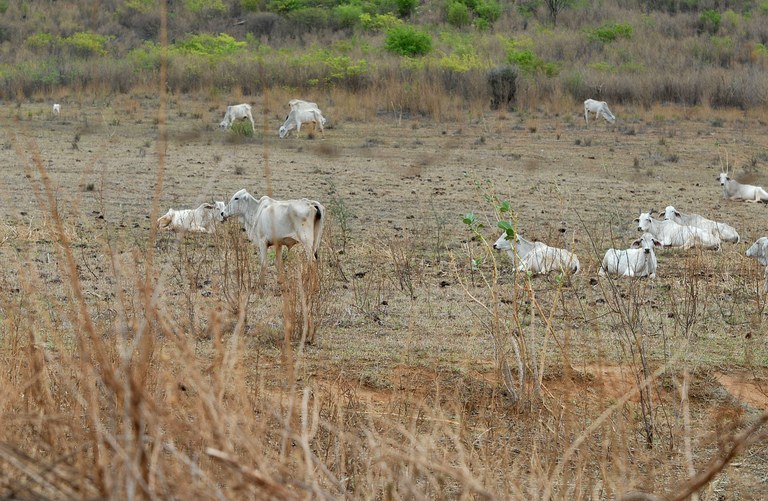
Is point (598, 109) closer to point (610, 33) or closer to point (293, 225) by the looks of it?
point (610, 33)

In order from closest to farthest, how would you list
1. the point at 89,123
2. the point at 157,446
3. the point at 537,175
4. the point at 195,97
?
the point at 157,446 < the point at 537,175 < the point at 89,123 < the point at 195,97

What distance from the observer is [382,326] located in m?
7.15

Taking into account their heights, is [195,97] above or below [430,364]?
below

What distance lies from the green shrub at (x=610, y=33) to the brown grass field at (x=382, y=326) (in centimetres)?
1320

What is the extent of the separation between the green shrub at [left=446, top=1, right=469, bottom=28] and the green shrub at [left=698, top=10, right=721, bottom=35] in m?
7.85

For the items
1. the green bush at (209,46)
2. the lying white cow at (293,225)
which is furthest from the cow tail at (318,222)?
the green bush at (209,46)

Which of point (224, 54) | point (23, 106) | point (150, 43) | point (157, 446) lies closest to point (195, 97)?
point (23, 106)

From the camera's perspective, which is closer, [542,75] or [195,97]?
[195,97]

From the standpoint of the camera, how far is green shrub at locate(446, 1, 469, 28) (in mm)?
38250

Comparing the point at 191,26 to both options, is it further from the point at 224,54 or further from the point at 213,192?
the point at 213,192

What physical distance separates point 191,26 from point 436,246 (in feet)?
101

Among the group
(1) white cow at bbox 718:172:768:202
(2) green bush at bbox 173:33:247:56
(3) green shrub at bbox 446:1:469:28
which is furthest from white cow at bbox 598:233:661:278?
(3) green shrub at bbox 446:1:469:28

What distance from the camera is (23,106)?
76.6 feet

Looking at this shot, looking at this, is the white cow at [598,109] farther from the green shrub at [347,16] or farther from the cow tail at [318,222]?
the green shrub at [347,16]
